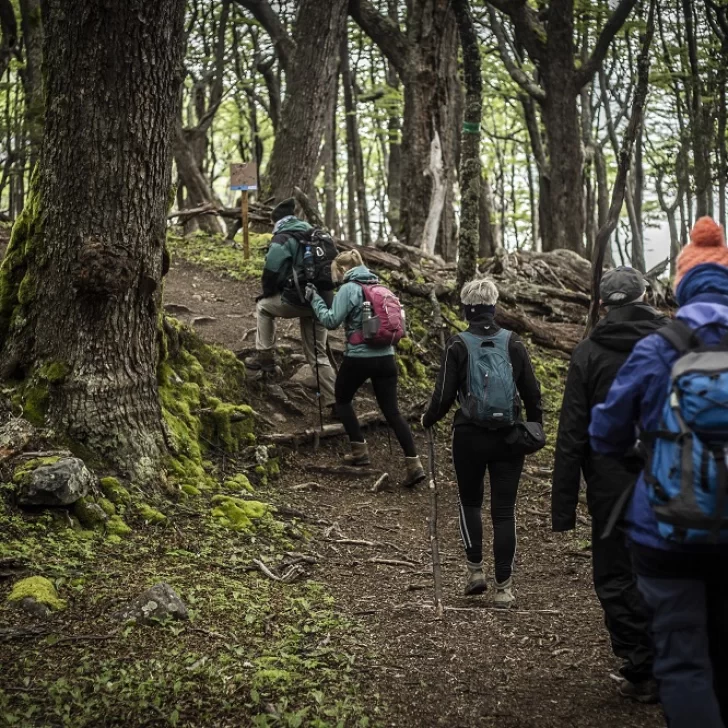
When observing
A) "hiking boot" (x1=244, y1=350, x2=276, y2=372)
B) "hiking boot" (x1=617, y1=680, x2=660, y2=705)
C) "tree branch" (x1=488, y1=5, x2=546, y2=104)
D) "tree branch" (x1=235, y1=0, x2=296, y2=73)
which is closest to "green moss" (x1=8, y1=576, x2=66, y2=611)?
"hiking boot" (x1=617, y1=680, x2=660, y2=705)

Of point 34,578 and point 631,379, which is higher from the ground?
point 631,379

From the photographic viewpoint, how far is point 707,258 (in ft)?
11.0

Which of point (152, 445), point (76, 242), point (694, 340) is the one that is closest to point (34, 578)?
point (152, 445)

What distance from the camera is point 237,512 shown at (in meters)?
6.74

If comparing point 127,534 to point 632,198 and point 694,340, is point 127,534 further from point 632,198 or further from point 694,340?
point 632,198

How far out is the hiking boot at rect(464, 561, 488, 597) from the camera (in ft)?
19.4

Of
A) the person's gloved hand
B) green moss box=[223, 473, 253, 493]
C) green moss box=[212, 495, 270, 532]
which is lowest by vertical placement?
green moss box=[212, 495, 270, 532]

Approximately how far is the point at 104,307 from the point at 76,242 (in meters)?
0.53

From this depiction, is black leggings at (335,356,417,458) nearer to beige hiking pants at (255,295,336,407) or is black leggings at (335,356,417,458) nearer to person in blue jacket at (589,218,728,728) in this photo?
beige hiking pants at (255,295,336,407)

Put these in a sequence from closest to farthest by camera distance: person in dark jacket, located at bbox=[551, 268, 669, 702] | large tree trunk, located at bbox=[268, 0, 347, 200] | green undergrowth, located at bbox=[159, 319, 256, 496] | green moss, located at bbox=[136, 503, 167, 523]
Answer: person in dark jacket, located at bbox=[551, 268, 669, 702]
green moss, located at bbox=[136, 503, 167, 523]
green undergrowth, located at bbox=[159, 319, 256, 496]
large tree trunk, located at bbox=[268, 0, 347, 200]

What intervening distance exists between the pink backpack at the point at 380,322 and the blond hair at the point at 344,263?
303 millimetres

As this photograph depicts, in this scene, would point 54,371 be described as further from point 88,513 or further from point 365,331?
point 365,331

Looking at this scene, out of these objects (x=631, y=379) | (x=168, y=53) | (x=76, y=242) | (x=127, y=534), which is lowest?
(x=127, y=534)

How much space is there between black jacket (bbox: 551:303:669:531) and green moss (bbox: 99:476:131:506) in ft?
10.6
